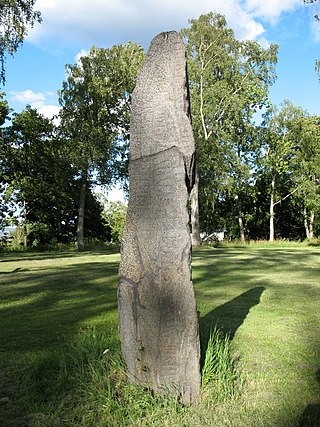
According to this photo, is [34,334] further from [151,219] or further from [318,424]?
[318,424]

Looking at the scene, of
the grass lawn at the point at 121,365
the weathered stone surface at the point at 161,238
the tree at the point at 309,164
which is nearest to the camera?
the grass lawn at the point at 121,365

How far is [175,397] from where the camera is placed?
128 inches

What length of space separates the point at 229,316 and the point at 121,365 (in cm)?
282

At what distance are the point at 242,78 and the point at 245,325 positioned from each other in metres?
28.2

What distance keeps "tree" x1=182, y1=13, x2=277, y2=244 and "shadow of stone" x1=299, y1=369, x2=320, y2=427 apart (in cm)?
2508

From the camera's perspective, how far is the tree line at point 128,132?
2825 cm

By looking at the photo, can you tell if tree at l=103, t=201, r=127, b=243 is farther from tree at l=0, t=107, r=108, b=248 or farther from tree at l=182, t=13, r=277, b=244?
tree at l=182, t=13, r=277, b=244

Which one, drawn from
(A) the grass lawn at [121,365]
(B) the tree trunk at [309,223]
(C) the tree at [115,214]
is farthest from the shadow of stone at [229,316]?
(C) the tree at [115,214]

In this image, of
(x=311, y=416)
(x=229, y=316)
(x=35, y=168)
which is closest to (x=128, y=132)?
(x=35, y=168)

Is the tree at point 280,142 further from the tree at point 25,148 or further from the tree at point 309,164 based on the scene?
the tree at point 25,148

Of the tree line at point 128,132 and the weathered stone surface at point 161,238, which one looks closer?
the weathered stone surface at point 161,238

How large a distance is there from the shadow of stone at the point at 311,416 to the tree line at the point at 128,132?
928 inches

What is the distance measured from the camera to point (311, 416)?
308 cm

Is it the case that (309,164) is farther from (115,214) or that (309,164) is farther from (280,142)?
(115,214)
